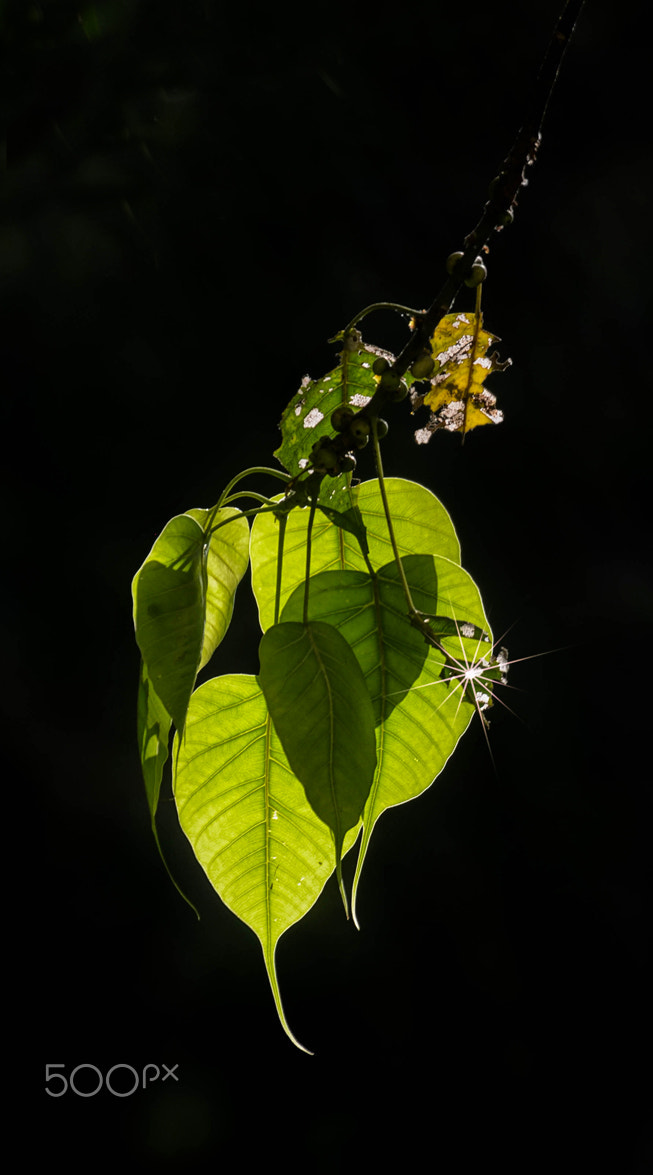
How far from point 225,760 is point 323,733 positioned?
85 millimetres

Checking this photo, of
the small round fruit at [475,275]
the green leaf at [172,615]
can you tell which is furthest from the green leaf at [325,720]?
the small round fruit at [475,275]

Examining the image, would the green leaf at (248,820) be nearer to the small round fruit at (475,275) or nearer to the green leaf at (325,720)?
the green leaf at (325,720)

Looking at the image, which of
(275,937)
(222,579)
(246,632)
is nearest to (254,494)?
(222,579)

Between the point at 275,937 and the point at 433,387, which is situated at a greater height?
the point at 433,387

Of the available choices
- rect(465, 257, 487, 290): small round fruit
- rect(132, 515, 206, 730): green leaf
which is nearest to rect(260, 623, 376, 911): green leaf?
rect(132, 515, 206, 730): green leaf

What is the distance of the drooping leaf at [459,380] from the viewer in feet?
1.24

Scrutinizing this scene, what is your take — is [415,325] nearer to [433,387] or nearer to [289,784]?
[433,387]

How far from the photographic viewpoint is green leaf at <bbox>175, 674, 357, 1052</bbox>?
367 mm

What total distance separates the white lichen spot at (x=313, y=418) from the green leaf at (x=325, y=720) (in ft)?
0.41

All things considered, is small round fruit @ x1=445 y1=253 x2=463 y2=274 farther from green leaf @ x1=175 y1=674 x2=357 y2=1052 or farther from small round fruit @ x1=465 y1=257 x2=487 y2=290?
green leaf @ x1=175 y1=674 x2=357 y2=1052

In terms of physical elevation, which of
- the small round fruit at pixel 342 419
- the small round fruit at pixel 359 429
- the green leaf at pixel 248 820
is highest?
the small round fruit at pixel 342 419

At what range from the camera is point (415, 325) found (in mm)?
325

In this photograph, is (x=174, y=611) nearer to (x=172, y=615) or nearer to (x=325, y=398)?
(x=172, y=615)

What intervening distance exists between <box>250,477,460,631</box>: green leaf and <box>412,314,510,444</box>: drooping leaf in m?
0.03
